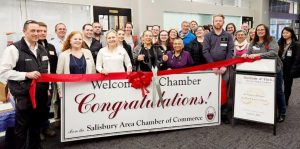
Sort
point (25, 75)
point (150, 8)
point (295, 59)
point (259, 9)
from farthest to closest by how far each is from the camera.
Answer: point (259, 9) → point (150, 8) → point (295, 59) → point (25, 75)

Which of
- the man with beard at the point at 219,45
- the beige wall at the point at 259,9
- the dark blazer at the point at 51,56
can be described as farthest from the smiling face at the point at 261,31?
the beige wall at the point at 259,9

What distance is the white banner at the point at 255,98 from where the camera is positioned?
3.10 meters

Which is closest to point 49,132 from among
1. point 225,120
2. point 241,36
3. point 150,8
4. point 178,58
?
point 178,58

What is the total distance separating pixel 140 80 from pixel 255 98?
1452 millimetres

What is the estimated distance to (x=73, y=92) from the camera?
9.30 feet

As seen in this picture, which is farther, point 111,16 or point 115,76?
point 111,16

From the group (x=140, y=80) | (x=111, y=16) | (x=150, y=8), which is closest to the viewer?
(x=140, y=80)

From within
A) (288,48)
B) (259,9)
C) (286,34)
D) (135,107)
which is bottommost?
(135,107)

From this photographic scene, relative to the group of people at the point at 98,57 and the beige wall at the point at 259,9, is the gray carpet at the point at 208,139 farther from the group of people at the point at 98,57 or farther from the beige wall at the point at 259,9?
the beige wall at the point at 259,9

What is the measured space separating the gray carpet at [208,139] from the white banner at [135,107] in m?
0.10

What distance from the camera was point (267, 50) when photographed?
11.1 ft

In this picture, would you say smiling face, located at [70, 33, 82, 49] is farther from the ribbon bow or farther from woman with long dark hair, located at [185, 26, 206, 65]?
woman with long dark hair, located at [185, 26, 206, 65]

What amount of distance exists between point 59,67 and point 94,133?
853mm

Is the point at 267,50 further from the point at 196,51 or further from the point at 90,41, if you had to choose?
the point at 90,41
